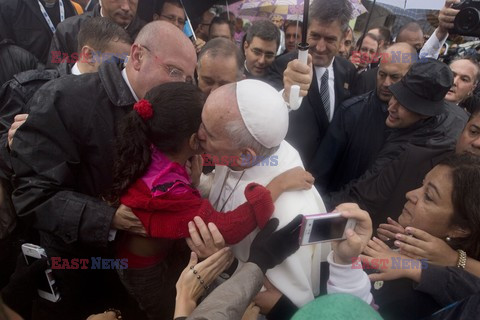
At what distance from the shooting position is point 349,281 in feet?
4.74

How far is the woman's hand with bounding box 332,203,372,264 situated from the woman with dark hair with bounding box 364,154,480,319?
0.22 m

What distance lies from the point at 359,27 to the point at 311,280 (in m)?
8.26

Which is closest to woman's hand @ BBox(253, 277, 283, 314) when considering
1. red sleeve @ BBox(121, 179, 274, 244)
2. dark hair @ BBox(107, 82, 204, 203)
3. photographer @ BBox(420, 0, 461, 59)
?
red sleeve @ BBox(121, 179, 274, 244)

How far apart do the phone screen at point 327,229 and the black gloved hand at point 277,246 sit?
13 cm

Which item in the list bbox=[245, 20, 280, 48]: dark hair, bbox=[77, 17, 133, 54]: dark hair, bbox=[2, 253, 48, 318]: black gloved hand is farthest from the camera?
bbox=[245, 20, 280, 48]: dark hair

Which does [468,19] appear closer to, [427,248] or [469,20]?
[469,20]

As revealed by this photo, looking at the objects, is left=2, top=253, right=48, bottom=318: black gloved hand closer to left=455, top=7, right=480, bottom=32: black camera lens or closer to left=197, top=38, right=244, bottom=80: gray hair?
left=197, top=38, right=244, bottom=80: gray hair

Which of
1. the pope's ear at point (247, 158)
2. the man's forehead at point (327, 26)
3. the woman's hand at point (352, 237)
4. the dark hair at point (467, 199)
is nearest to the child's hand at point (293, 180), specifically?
the pope's ear at point (247, 158)

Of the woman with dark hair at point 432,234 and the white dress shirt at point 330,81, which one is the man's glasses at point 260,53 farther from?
the woman with dark hair at point 432,234

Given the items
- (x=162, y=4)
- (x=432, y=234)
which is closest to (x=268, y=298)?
(x=432, y=234)

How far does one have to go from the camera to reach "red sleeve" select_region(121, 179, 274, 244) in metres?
1.58

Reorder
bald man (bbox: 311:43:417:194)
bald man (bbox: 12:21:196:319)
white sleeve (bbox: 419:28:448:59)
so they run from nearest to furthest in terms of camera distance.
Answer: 1. bald man (bbox: 12:21:196:319)
2. bald man (bbox: 311:43:417:194)
3. white sleeve (bbox: 419:28:448:59)

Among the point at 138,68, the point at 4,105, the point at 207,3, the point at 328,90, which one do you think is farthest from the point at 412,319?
the point at 207,3

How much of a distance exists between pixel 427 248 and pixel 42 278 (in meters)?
2.13
